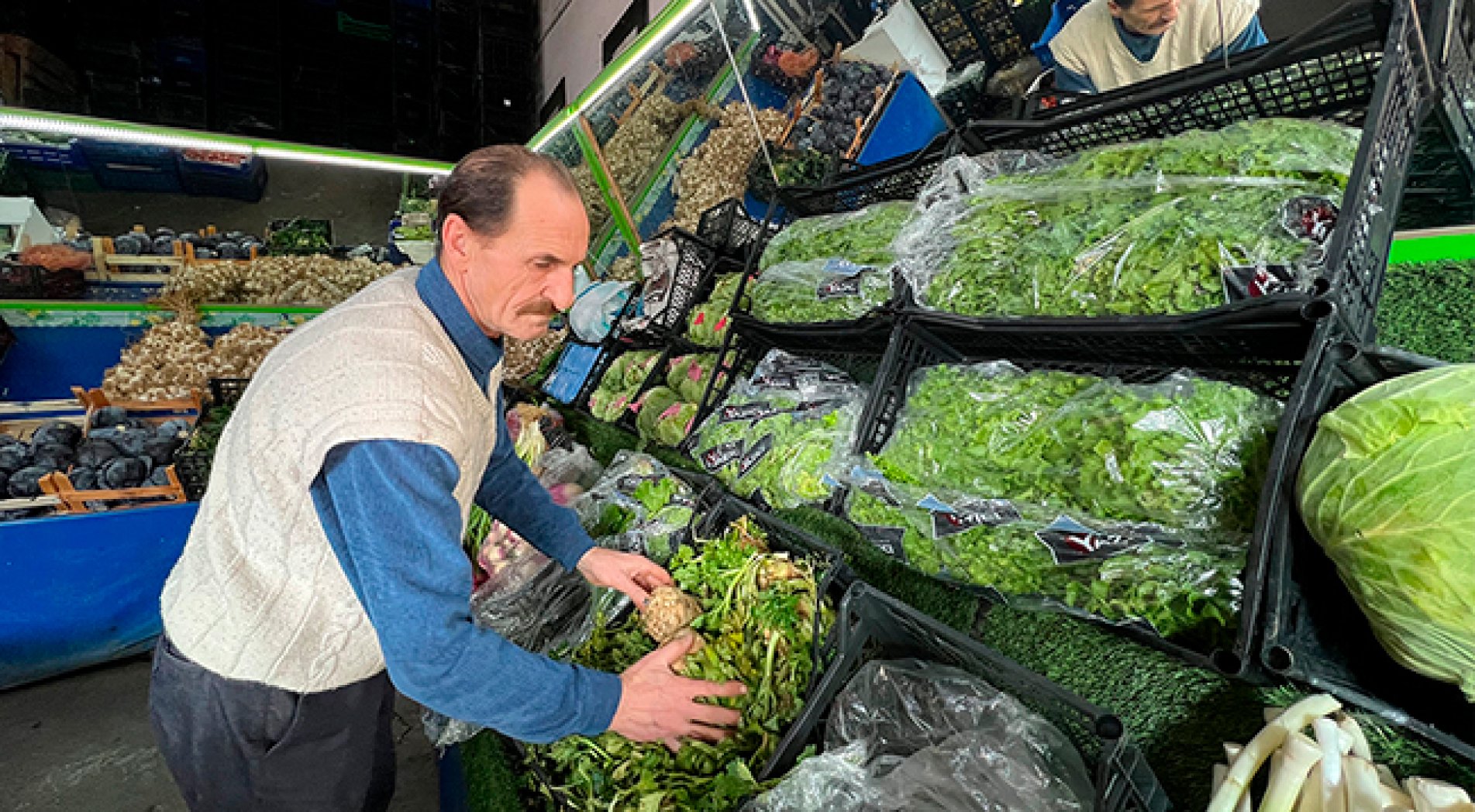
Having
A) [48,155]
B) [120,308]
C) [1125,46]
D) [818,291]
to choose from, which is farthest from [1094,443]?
[48,155]

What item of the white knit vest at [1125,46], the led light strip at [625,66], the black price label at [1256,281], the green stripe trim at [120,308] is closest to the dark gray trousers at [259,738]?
the black price label at [1256,281]

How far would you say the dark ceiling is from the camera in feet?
38.7

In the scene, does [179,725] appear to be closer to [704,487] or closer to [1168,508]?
[704,487]

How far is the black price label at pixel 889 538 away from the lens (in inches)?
69.7

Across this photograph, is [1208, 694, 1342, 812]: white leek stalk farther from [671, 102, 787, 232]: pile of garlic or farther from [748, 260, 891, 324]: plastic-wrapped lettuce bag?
[671, 102, 787, 232]: pile of garlic

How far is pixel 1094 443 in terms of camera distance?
1.43 metres

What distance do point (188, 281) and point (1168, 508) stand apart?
351 inches

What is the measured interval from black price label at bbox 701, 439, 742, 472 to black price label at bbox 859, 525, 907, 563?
0.71 m

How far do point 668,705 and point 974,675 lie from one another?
660 millimetres

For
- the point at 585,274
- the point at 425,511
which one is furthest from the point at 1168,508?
the point at 585,274

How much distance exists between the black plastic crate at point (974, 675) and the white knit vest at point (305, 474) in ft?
2.80

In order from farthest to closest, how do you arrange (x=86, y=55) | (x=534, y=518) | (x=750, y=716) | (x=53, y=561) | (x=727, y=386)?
(x=86, y=55), (x=53, y=561), (x=727, y=386), (x=534, y=518), (x=750, y=716)

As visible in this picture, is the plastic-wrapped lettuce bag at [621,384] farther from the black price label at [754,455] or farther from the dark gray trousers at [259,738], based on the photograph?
the dark gray trousers at [259,738]

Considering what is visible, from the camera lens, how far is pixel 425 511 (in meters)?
1.10
